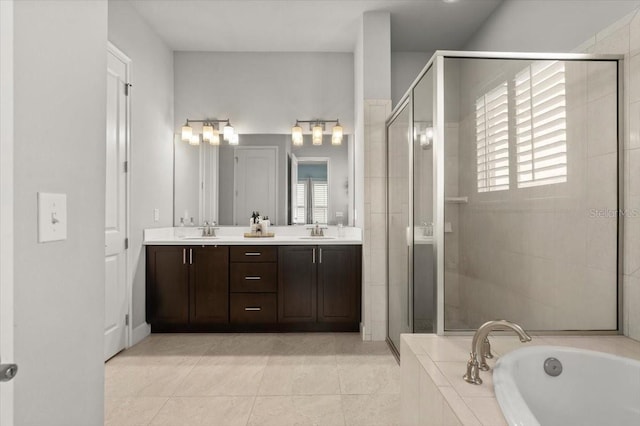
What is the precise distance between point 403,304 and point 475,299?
2.58 ft

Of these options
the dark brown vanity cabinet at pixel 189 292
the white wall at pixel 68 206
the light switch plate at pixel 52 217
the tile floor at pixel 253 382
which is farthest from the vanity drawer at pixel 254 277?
the light switch plate at pixel 52 217

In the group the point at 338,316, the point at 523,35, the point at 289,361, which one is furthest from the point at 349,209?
the point at 523,35

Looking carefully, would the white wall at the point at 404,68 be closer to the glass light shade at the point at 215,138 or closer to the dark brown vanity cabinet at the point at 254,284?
the glass light shade at the point at 215,138

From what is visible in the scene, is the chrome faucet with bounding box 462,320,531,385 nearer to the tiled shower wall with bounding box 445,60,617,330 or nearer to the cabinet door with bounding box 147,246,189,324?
the tiled shower wall with bounding box 445,60,617,330

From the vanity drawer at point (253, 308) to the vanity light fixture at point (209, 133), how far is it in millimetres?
1656

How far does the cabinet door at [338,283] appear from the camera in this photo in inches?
129

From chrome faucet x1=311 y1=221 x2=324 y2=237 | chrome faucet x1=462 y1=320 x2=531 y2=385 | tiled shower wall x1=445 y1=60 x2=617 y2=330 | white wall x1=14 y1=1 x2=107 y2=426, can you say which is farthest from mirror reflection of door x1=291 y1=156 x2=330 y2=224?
white wall x1=14 y1=1 x2=107 y2=426

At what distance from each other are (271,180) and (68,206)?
315 cm

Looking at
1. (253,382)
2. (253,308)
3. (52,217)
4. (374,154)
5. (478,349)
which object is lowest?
(253,382)

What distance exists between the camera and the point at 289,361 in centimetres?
267

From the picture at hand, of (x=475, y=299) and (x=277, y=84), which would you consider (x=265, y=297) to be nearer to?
(x=475, y=299)

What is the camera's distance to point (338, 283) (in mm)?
3289

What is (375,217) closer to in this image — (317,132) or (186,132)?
(317,132)

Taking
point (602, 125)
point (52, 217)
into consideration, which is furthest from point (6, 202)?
point (602, 125)
